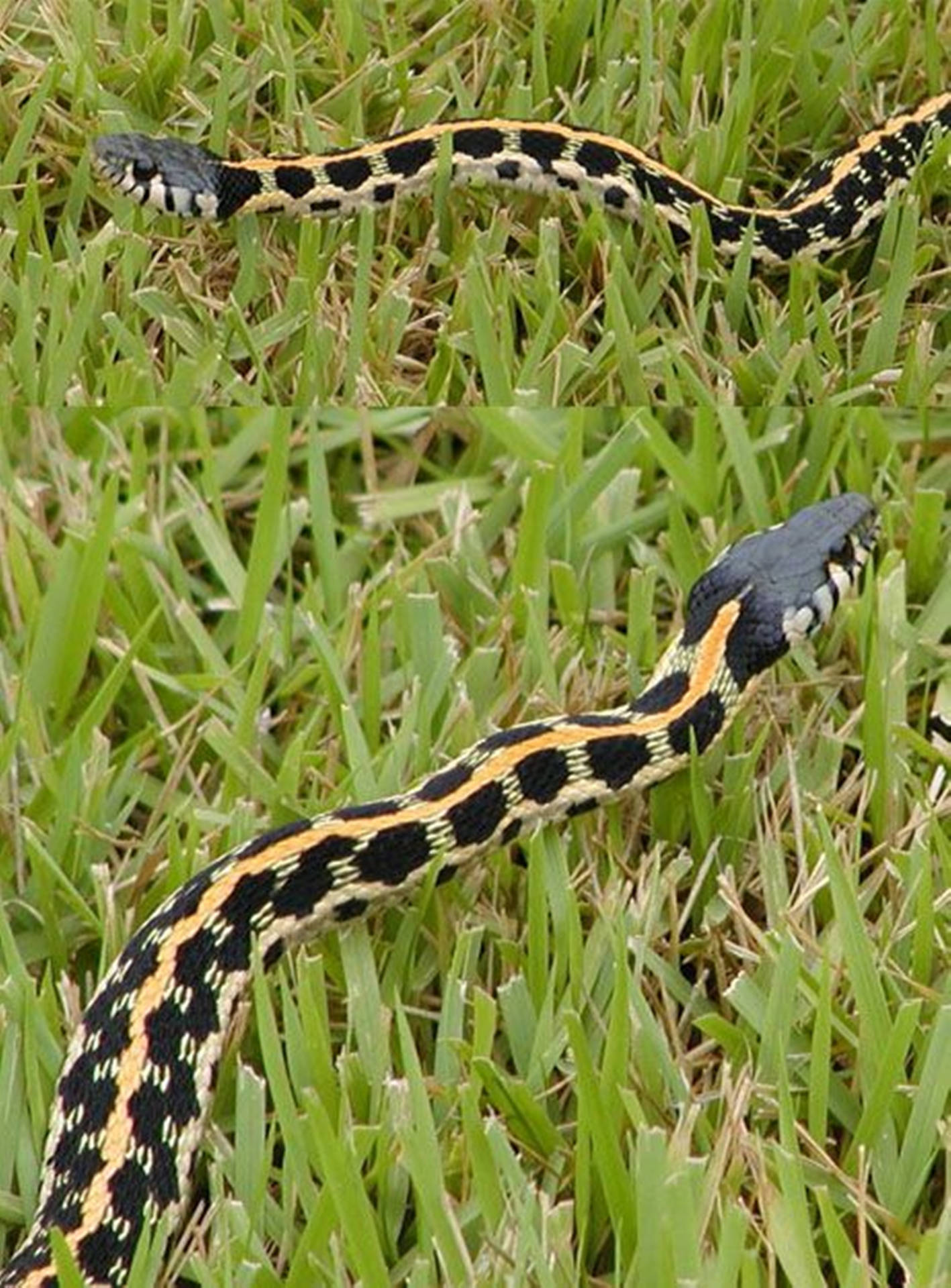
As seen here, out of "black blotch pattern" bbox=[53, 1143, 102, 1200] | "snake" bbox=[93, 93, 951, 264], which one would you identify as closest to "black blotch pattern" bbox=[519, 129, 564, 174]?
"snake" bbox=[93, 93, 951, 264]

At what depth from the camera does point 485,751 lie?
402 centimetres

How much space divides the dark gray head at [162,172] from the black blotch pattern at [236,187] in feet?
0.05

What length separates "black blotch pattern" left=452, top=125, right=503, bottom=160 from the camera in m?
4.80

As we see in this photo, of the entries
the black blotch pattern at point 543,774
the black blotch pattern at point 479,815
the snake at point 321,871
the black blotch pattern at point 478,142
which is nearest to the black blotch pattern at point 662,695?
the snake at point 321,871

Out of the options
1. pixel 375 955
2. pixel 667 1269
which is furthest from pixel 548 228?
pixel 667 1269

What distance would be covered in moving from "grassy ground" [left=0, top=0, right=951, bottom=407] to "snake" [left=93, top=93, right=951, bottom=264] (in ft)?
0.22

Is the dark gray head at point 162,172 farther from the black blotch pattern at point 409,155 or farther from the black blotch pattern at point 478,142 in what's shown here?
the black blotch pattern at point 478,142

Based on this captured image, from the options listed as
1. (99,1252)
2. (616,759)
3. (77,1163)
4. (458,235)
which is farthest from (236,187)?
(99,1252)

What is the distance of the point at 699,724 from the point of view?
4.12 meters

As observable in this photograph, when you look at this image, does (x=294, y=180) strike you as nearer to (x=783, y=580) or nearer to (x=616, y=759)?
(x=783, y=580)

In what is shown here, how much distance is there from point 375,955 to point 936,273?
84.9 inches

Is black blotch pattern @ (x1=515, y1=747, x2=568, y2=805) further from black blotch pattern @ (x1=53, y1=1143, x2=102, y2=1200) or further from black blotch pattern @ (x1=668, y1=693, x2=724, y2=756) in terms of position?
black blotch pattern @ (x1=53, y1=1143, x2=102, y2=1200)

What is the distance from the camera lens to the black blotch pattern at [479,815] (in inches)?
154

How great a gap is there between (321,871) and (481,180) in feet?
6.11
